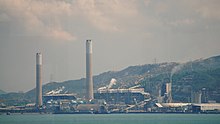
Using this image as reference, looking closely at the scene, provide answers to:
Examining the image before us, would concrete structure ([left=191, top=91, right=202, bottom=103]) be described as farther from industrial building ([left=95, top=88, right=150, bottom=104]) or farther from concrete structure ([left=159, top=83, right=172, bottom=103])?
industrial building ([left=95, top=88, right=150, bottom=104])

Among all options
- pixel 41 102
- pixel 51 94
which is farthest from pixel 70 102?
pixel 51 94

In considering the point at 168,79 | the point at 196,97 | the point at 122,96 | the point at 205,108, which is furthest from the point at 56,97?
the point at 205,108

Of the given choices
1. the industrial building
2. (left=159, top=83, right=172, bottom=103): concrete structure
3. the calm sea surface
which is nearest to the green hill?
(left=159, top=83, right=172, bottom=103): concrete structure

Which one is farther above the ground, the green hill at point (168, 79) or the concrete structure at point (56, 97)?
the green hill at point (168, 79)

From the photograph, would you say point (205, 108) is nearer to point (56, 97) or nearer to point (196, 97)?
point (196, 97)

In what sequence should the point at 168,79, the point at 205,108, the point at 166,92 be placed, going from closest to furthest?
the point at 205,108 < the point at 166,92 < the point at 168,79

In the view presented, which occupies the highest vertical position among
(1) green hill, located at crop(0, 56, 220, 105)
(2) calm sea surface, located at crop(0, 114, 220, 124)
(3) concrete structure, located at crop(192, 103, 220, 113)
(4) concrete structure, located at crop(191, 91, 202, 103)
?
(1) green hill, located at crop(0, 56, 220, 105)

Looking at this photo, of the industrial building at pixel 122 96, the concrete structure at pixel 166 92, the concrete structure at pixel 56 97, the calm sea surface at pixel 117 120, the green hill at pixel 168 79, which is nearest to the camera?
the calm sea surface at pixel 117 120

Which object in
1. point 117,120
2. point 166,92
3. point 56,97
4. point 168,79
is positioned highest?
point 168,79

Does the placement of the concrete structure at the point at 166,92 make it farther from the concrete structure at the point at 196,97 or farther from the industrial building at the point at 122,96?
the concrete structure at the point at 196,97

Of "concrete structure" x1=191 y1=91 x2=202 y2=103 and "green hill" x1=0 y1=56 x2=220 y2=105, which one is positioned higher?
"green hill" x1=0 y1=56 x2=220 y2=105

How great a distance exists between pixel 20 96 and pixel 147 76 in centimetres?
2777

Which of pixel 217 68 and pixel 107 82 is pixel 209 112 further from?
pixel 107 82

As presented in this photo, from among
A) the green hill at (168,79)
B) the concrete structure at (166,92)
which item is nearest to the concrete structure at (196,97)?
the green hill at (168,79)
